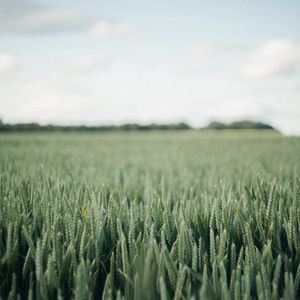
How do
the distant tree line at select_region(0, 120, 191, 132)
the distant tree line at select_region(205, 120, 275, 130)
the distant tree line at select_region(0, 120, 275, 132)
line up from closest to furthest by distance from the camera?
the distant tree line at select_region(0, 120, 191, 132), the distant tree line at select_region(0, 120, 275, 132), the distant tree line at select_region(205, 120, 275, 130)

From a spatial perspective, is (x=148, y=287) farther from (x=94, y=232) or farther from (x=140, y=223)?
(x=140, y=223)

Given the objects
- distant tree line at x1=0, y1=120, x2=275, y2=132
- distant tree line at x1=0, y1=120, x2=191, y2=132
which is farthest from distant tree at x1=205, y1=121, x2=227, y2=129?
distant tree line at x1=0, y1=120, x2=191, y2=132

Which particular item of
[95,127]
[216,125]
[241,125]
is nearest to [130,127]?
[95,127]

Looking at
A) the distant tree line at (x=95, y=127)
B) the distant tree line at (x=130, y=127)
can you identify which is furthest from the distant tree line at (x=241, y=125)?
the distant tree line at (x=95, y=127)

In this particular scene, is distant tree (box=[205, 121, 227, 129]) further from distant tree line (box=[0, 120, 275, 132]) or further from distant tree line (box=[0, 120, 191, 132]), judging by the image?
distant tree line (box=[0, 120, 191, 132])

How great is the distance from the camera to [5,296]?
889 millimetres

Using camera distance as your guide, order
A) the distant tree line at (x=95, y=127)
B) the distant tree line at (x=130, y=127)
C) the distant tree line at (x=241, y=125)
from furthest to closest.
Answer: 1. the distant tree line at (x=241, y=125)
2. the distant tree line at (x=130, y=127)
3. the distant tree line at (x=95, y=127)

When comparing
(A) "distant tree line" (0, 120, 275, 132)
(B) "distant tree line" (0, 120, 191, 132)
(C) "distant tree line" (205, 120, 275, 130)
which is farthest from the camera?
(C) "distant tree line" (205, 120, 275, 130)

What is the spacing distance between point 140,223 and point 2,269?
52 cm

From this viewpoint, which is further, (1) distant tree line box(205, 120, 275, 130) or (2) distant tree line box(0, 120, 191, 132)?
(1) distant tree line box(205, 120, 275, 130)

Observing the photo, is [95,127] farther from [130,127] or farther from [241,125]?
[241,125]

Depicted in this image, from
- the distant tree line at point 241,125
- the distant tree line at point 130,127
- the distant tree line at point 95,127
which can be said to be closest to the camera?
the distant tree line at point 95,127

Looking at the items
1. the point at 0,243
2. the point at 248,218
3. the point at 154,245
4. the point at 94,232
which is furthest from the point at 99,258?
the point at 248,218

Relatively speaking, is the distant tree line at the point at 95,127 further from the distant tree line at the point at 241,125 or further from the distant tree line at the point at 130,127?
the distant tree line at the point at 241,125
